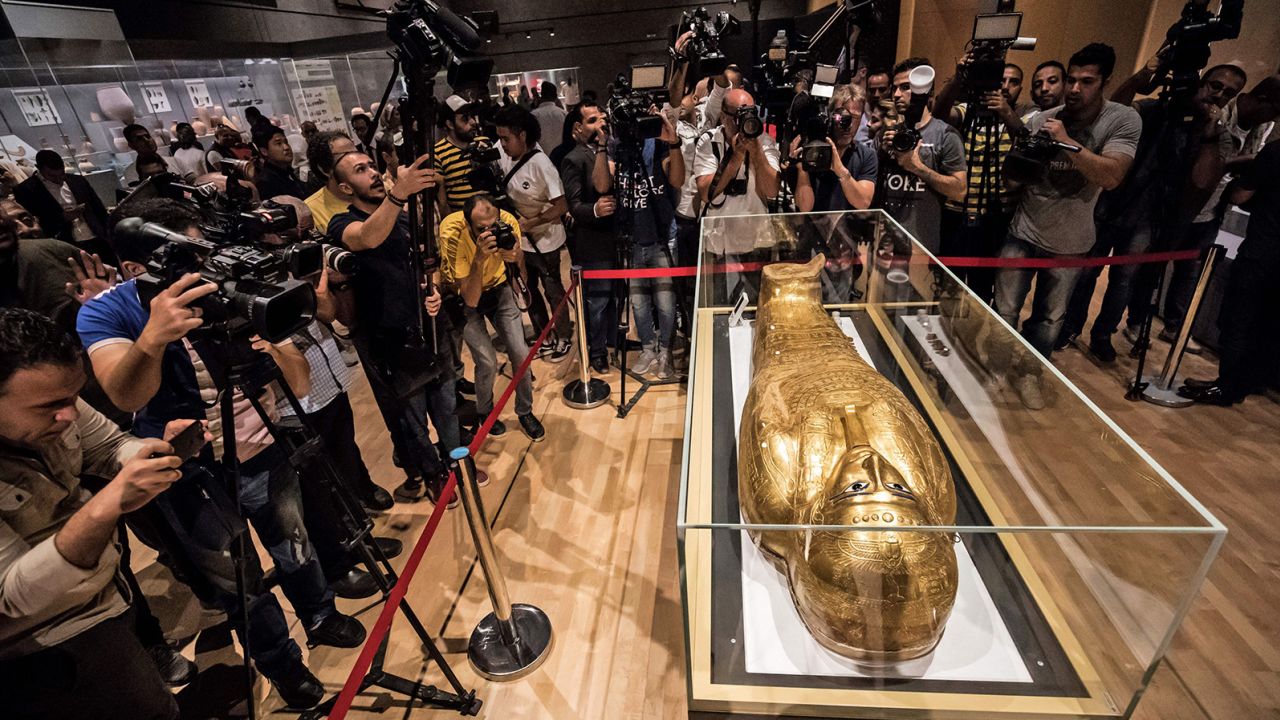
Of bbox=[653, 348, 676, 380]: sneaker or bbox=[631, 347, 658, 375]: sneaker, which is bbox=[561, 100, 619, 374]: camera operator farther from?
bbox=[653, 348, 676, 380]: sneaker

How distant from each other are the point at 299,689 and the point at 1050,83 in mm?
5545

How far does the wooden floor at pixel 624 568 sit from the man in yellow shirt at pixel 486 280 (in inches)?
14.2

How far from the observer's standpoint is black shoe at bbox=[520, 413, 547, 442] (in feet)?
13.2

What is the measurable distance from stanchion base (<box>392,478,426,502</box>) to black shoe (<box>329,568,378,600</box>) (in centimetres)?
70

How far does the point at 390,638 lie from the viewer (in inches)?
106

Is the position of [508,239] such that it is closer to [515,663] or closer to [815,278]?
[815,278]

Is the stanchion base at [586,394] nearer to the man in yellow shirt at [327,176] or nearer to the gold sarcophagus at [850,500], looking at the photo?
the man in yellow shirt at [327,176]

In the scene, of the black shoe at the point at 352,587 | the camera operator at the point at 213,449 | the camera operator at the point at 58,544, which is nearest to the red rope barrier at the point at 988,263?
the camera operator at the point at 213,449

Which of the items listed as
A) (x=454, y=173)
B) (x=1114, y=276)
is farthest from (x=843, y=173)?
(x=454, y=173)

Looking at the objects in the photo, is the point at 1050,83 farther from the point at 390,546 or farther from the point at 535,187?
the point at 390,546

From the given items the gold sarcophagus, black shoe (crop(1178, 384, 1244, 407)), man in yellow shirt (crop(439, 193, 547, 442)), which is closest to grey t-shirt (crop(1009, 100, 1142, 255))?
black shoe (crop(1178, 384, 1244, 407))

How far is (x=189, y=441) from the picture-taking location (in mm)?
1786

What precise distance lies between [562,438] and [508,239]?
1.46 meters

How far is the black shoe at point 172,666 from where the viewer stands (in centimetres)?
251
